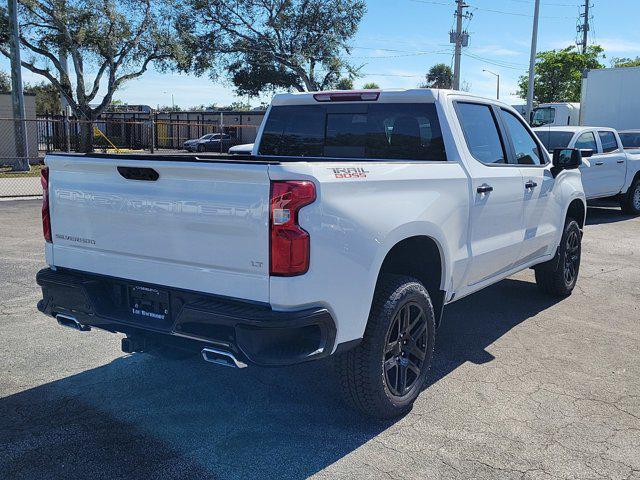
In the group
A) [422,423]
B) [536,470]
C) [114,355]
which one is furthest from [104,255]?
[536,470]

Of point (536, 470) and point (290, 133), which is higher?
point (290, 133)

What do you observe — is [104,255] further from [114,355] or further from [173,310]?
[114,355]

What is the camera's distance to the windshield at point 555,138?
1251 centimetres

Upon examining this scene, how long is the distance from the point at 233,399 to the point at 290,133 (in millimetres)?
2321

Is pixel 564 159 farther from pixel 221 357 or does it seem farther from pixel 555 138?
pixel 555 138

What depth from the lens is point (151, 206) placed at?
345 centimetres

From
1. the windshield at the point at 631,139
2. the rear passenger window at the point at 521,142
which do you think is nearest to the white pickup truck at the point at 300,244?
the rear passenger window at the point at 521,142

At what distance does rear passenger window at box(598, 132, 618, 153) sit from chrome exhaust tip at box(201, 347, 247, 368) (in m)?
12.1

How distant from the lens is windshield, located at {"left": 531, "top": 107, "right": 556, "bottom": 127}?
25161 millimetres

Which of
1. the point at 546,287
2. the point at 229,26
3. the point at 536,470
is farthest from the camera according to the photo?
the point at 229,26

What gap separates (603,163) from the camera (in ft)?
42.2

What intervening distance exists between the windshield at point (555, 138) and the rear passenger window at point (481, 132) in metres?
7.82

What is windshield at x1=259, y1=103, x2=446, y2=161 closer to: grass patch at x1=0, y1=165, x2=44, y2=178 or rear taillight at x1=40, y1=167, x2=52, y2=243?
rear taillight at x1=40, y1=167, x2=52, y2=243

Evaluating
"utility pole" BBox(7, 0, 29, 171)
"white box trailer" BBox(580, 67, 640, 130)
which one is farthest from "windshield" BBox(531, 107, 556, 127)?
"utility pole" BBox(7, 0, 29, 171)
